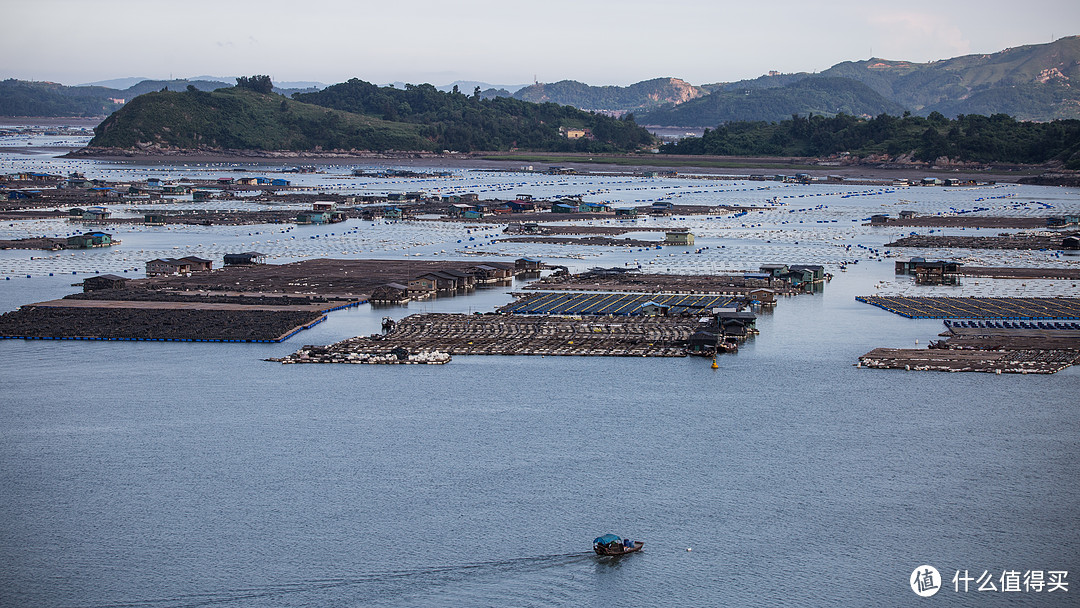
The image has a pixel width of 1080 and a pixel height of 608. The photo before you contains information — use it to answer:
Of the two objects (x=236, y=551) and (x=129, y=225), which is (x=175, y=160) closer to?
(x=129, y=225)

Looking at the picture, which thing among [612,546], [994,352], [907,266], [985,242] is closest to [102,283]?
[612,546]

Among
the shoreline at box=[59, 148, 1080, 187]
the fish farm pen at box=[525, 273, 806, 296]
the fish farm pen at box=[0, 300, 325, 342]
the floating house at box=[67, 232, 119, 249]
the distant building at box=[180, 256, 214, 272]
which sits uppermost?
the shoreline at box=[59, 148, 1080, 187]

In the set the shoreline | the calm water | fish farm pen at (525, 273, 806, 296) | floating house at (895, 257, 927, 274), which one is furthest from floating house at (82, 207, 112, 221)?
the shoreline

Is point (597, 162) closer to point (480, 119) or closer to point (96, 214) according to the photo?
point (480, 119)

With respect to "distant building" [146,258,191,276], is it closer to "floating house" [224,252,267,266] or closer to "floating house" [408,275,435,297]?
"floating house" [224,252,267,266]

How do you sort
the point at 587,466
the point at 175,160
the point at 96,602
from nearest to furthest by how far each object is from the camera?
1. the point at 96,602
2. the point at 587,466
3. the point at 175,160

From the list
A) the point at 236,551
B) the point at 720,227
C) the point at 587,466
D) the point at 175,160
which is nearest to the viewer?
the point at 236,551

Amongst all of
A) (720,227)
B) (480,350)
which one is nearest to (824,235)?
(720,227)
